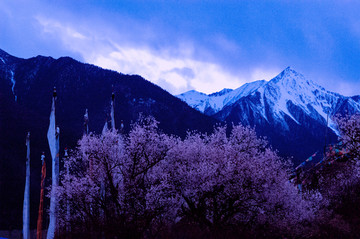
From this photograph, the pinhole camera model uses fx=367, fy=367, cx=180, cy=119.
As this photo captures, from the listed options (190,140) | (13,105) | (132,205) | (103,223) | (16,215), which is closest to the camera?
(103,223)

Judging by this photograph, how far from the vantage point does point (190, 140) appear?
40562 mm

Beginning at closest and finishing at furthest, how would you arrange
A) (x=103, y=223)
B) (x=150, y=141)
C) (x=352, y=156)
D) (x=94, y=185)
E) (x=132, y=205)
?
(x=103, y=223)
(x=132, y=205)
(x=94, y=185)
(x=150, y=141)
(x=352, y=156)

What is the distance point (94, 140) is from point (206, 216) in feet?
40.7

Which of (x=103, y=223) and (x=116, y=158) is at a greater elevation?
(x=116, y=158)

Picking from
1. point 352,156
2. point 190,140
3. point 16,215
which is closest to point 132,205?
point 190,140

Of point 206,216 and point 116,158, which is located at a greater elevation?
point 116,158

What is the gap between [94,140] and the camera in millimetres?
30766

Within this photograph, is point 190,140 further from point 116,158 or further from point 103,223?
point 103,223

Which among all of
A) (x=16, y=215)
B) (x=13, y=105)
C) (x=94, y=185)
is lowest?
(x=94, y=185)

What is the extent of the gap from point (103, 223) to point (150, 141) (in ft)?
28.9

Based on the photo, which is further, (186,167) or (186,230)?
(186,167)

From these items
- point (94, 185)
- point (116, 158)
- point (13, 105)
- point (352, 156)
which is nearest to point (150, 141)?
point (116, 158)

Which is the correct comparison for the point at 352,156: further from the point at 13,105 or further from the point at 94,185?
the point at 13,105

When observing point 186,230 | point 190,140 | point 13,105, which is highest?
point 13,105
